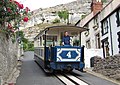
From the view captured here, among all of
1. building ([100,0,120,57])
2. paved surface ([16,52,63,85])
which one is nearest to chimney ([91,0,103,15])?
building ([100,0,120,57])

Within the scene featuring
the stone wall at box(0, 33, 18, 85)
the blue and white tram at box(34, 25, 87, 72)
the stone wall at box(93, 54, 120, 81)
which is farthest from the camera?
the blue and white tram at box(34, 25, 87, 72)

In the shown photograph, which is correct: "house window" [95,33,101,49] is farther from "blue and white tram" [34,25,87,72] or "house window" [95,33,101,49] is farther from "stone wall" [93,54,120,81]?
"blue and white tram" [34,25,87,72]

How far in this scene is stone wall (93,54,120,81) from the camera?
1359cm

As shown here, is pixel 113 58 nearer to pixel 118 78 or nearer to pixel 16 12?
pixel 118 78

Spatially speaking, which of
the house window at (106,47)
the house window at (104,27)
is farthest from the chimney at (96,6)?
the house window at (106,47)

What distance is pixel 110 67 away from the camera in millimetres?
14633

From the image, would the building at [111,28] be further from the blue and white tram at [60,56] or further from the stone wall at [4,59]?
the stone wall at [4,59]

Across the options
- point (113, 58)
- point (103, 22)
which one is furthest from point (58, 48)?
point (103, 22)

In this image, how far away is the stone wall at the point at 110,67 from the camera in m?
13.6

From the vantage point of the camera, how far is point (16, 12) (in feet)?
37.2

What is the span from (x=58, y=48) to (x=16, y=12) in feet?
13.1

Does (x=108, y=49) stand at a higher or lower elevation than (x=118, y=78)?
higher

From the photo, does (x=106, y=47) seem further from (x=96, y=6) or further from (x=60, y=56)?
(x=60, y=56)

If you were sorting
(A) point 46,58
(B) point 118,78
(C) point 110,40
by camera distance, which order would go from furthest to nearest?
1. (C) point 110,40
2. (A) point 46,58
3. (B) point 118,78
